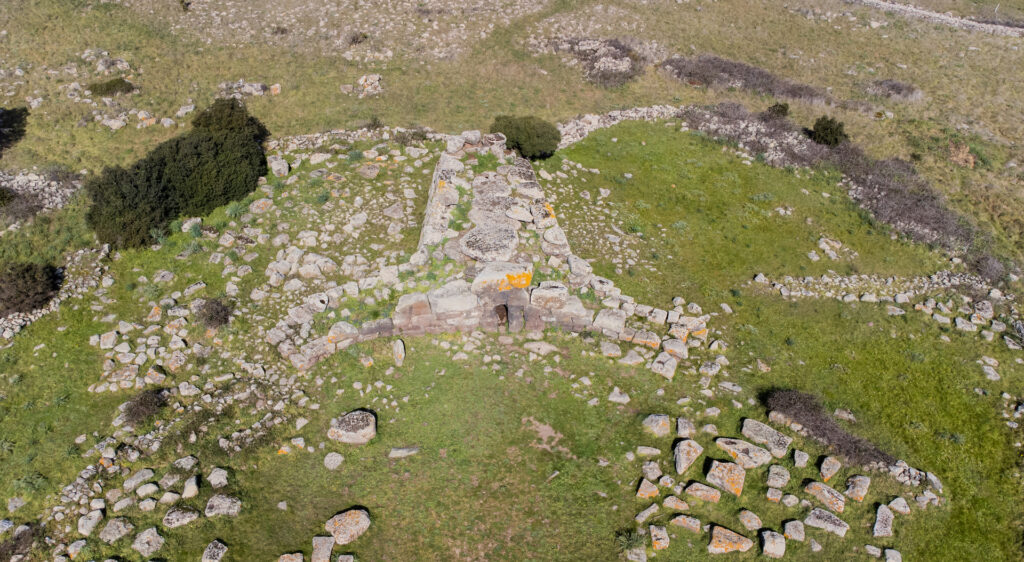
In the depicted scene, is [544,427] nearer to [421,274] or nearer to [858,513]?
[421,274]

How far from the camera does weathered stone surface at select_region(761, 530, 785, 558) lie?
10641mm

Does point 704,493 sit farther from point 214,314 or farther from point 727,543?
point 214,314

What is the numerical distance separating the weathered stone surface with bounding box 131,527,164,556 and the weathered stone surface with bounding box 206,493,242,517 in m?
0.83

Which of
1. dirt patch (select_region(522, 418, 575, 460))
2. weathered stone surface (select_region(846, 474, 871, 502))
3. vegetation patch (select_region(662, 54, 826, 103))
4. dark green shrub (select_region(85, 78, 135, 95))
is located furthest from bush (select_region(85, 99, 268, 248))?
vegetation patch (select_region(662, 54, 826, 103))

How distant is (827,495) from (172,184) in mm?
18820

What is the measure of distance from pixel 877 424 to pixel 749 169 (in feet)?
37.9

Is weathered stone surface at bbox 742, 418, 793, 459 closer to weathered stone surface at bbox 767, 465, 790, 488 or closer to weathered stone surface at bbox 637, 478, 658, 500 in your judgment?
weathered stone surface at bbox 767, 465, 790, 488

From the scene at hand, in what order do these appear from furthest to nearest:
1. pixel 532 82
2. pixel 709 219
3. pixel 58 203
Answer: pixel 532 82 < pixel 709 219 < pixel 58 203

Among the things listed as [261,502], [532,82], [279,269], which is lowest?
[261,502]

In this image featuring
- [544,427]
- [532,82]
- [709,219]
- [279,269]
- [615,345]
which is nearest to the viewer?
[544,427]

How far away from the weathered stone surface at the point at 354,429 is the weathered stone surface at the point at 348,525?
1621 millimetres

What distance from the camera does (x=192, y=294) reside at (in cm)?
1527

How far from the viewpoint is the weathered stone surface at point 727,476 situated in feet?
37.9

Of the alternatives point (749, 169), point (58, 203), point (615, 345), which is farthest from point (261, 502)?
point (749, 169)
